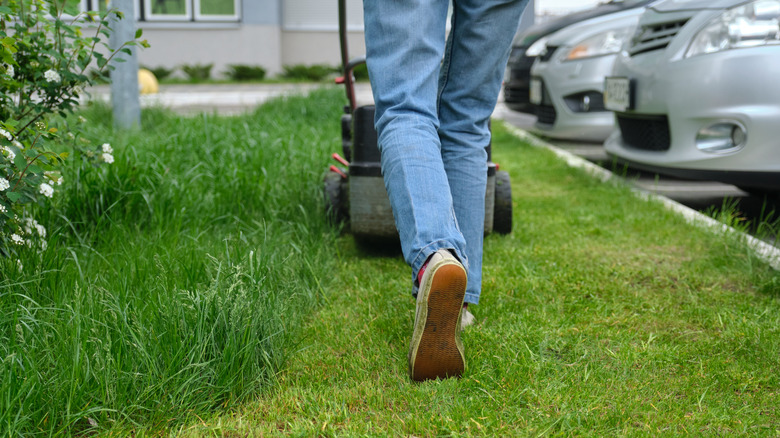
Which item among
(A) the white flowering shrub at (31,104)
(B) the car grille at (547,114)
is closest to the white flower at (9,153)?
(A) the white flowering shrub at (31,104)

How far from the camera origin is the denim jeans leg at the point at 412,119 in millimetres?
1676

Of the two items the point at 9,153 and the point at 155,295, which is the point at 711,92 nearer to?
the point at 155,295

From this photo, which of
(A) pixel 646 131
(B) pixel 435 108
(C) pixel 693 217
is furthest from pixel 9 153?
(A) pixel 646 131

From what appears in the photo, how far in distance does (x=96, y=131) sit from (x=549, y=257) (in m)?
3.46

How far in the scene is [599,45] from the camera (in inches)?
232

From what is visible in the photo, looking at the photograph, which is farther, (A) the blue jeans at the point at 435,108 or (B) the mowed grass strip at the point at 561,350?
(A) the blue jeans at the point at 435,108

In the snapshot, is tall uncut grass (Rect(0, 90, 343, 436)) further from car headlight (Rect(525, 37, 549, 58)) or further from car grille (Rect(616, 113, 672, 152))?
car headlight (Rect(525, 37, 549, 58))

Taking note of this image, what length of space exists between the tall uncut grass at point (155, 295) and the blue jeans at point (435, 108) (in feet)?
1.53

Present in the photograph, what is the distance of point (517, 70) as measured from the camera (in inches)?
282

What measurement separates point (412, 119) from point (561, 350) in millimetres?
714

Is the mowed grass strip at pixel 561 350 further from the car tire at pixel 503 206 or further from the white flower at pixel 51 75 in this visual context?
the white flower at pixel 51 75

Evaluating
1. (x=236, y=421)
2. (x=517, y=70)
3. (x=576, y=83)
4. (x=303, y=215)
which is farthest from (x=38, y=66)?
(x=517, y=70)

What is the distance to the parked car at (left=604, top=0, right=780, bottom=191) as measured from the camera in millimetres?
3250

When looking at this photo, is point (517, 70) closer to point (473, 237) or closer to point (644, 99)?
point (644, 99)
